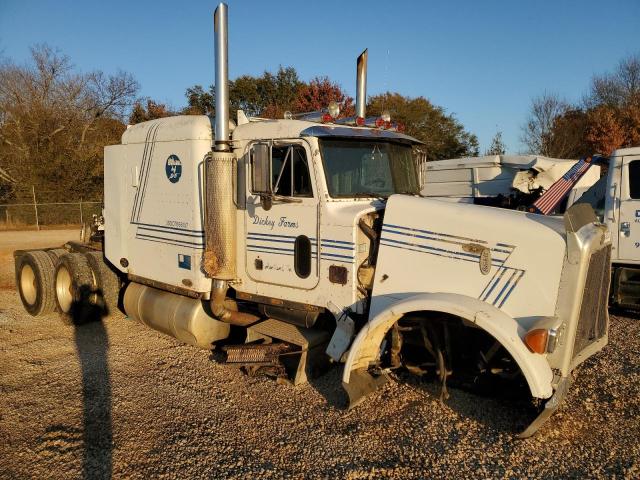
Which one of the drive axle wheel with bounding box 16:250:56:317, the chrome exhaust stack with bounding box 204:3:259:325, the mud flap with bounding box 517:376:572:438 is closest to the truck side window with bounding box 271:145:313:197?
the chrome exhaust stack with bounding box 204:3:259:325

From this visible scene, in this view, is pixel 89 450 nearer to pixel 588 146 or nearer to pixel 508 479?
pixel 508 479

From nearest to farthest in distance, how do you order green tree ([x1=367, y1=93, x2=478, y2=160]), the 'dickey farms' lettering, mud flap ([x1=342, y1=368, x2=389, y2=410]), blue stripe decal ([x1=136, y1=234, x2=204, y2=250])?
1. mud flap ([x1=342, y1=368, x2=389, y2=410])
2. the 'dickey farms' lettering
3. blue stripe decal ([x1=136, y1=234, x2=204, y2=250])
4. green tree ([x1=367, y1=93, x2=478, y2=160])

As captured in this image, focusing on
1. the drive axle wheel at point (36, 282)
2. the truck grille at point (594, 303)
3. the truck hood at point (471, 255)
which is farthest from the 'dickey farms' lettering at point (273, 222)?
the drive axle wheel at point (36, 282)

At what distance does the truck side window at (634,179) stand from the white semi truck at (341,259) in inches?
175

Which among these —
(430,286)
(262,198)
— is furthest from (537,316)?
(262,198)

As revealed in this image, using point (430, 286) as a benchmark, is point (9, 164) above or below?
above

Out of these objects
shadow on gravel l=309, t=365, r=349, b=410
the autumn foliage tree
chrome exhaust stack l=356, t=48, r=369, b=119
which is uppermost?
the autumn foliage tree

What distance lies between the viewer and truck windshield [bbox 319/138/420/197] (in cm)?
477

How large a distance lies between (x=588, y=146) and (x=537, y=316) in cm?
2649

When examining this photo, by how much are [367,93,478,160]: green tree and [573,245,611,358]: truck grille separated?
2519cm

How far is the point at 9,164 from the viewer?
86.9 ft

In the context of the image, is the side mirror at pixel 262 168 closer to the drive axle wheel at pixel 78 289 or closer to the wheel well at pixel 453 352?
the wheel well at pixel 453 352

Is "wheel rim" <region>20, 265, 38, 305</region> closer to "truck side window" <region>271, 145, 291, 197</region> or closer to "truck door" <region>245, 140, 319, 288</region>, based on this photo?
"truck door" <region>245, 140, 319, 288</region>

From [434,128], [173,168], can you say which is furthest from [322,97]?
[173,168]
